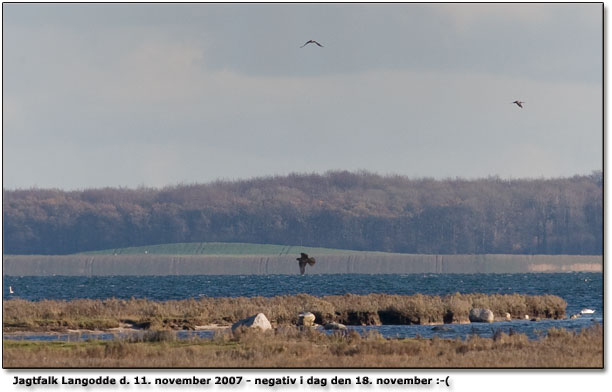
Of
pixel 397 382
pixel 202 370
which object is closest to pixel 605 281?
pixel 397 382

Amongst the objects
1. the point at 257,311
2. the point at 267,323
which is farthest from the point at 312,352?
the point at 257,311

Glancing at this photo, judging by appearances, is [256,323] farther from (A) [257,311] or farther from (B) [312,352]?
(A) [257,311]

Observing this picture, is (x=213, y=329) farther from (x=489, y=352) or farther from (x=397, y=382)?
(x=397, y=382)

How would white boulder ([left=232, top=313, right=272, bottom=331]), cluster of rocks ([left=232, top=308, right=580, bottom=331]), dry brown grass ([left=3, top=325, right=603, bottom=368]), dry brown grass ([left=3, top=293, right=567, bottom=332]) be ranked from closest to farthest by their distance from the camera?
dry brown grass ([left=3, top=325, right=603, bottom=368]) → white boulder ([left=232, top=313, right=272, bottom=331]) → cluster of rocks ([left=232, top=308, right=580, bottom=331]) → dry brown grass ([left=3, top=293, right=567, bottom=332])

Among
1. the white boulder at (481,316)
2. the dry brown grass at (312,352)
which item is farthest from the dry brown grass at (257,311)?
the dry brown grass at (312,352)

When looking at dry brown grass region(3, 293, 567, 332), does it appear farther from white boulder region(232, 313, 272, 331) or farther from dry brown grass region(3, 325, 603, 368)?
dry brown grass region(3, 325, 603, 368)

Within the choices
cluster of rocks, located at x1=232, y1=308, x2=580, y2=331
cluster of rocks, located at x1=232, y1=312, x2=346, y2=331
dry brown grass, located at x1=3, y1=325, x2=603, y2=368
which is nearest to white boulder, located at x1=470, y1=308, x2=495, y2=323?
cluster of rocks, located at x1=232, y1=308, x2=580, y2=331

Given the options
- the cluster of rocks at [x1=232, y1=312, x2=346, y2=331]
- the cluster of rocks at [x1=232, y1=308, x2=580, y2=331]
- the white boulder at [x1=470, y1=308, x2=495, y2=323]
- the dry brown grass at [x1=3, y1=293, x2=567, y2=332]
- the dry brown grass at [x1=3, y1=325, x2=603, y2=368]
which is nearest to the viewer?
the dry brown grass at [x1=3, y1=325, x2=603, y2=368]
